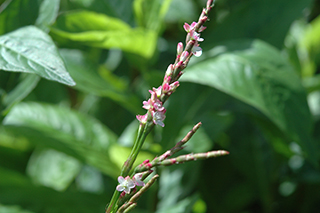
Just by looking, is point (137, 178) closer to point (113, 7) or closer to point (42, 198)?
point (42, 198)

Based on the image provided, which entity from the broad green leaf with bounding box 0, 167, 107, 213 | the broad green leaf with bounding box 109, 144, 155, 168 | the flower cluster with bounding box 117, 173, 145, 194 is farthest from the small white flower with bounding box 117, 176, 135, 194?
the broad green leaf with bounding box 0, 167, 107, 213

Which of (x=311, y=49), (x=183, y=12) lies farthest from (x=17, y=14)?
(x=311, y=49)

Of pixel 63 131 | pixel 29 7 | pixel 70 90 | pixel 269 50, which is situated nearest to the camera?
pixel 29 7

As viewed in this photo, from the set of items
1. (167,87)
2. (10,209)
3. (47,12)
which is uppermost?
(47,12)

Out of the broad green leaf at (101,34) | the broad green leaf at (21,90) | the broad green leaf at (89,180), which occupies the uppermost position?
the broad green leaf at (101,34)

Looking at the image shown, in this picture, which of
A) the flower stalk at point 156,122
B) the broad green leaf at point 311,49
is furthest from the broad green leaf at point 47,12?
the broad green leaf at point 311,49

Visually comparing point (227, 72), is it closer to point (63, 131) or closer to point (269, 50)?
point (269, 50)

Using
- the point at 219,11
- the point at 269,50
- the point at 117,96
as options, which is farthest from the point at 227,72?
the point at 219,11

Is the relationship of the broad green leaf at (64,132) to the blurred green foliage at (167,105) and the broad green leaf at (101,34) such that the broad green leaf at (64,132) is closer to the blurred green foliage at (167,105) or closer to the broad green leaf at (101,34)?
the blurred green foliage at (167,105)
